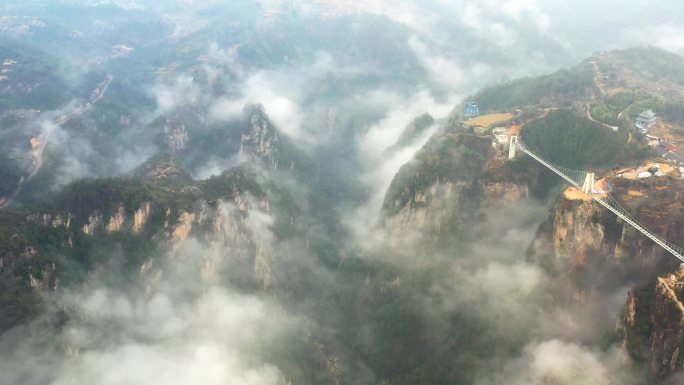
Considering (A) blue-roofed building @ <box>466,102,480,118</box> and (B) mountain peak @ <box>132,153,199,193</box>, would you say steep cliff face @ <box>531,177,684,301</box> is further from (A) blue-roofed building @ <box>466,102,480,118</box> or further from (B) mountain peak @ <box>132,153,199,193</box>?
(B) mountain peak @ <box>132,153,199,193</box>

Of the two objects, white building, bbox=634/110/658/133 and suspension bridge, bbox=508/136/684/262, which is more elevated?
white building, bbox=634/110/658/133

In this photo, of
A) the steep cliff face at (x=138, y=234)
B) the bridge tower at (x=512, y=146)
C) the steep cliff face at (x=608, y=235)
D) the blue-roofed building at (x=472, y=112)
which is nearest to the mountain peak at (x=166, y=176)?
the steep cliff face at (x=138, y=234)

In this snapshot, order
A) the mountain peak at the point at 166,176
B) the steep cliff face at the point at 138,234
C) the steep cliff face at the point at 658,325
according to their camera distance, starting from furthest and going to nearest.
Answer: the mountain peak at the point at 166,176 < the steep cliff face at the point at 138,234 < the steep cliff face at the point at 658,325

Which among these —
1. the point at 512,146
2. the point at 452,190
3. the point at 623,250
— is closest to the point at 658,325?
the point at 623,250

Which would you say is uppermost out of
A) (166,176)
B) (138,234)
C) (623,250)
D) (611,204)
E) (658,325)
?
(611,204)

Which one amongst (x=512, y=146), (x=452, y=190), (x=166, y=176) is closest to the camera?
(x=512, y=146)

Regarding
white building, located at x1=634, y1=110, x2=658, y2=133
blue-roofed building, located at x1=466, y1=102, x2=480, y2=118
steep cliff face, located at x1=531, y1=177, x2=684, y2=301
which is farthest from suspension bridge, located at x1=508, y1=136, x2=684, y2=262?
blue-roofed building, located at x1=466, y1=102, x2=480, y2=118

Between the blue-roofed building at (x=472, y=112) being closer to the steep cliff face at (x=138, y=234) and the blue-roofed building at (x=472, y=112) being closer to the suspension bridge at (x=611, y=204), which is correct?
the suspension bridge at (x=611, y=204)

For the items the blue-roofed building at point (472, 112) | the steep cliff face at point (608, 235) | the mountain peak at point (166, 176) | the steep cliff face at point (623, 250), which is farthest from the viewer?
the blue-roofed building at point (472, 112)

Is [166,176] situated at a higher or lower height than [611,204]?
lower

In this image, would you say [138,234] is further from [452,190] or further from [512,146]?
[512,146]

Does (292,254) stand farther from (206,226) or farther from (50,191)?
(50,191)
